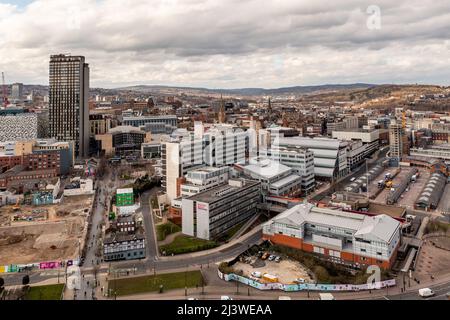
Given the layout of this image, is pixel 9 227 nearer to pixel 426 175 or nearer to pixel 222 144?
pixel 222 144

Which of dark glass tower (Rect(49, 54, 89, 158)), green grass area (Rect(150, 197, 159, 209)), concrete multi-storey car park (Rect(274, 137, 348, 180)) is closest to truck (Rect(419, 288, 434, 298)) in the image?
green grass area (Rect(150, 197, 159, 209))

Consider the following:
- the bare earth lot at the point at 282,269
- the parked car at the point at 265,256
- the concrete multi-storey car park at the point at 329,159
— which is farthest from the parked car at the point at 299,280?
the concrete multi-storey car park at the point at 329,159

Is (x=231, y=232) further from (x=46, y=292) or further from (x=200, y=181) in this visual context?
(x=46, y=292)

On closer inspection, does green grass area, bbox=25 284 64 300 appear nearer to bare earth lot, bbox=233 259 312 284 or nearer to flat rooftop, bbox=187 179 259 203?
bare earth lot, bbox=233 259 312 284

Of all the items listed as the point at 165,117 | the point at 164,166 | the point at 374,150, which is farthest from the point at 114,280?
the point at 165,117

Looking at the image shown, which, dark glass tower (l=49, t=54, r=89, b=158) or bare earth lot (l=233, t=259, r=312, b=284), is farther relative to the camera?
dark glass tower (l=49, t=54, r=89, b=158)

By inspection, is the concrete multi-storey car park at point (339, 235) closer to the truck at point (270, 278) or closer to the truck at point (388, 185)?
the truck at point (270, 278)
